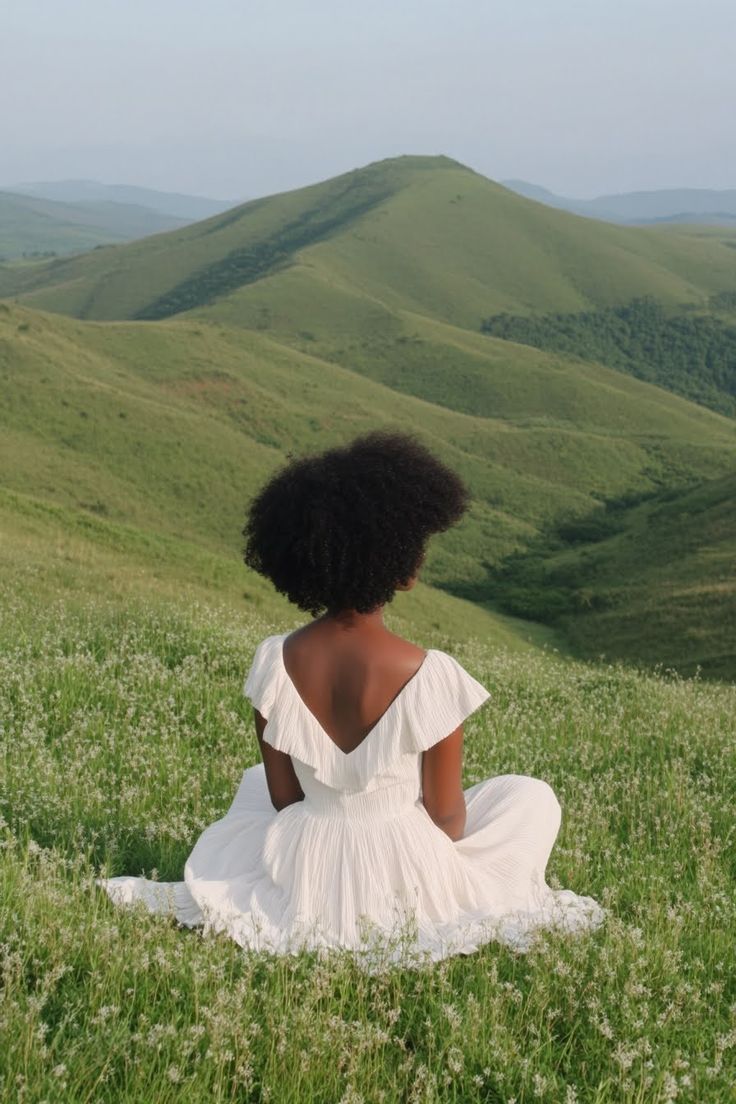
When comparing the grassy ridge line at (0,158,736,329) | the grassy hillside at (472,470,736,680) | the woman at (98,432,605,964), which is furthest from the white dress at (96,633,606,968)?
the grassy ridge line at (0,158,736,329)

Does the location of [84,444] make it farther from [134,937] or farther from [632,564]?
[134,937]

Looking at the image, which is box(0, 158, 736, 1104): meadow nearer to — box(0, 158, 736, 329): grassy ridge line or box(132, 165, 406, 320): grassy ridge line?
box(0, 158, 736, 329): grassy ridge line

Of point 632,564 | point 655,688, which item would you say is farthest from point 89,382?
point 655,688

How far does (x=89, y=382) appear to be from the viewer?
62656 millimetres

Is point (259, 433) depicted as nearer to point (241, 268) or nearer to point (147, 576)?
point (147, 576)

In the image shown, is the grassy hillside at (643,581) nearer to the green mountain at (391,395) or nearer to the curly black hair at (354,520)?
the green mountain at (391,395)

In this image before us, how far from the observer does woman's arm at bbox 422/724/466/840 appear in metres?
5.52

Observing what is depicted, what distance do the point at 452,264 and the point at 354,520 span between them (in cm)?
16782

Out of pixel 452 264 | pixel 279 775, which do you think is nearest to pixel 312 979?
pixel 279 775

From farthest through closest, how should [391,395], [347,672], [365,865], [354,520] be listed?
[391,395] → [365,865] → [347,672] → [354,520]

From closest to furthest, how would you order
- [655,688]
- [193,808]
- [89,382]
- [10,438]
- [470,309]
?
[193,808]
[655,688]
[10,438]
[89,382]
[470,309]

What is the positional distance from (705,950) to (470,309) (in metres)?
154

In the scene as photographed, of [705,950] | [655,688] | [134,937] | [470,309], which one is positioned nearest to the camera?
[134,937]

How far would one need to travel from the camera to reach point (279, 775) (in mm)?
5891
